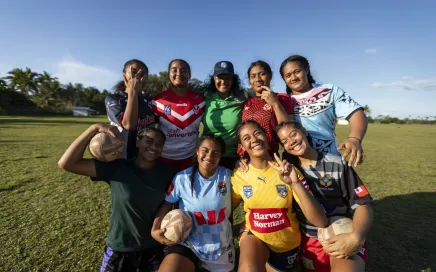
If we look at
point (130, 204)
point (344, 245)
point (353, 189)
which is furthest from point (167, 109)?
point (344, 245)

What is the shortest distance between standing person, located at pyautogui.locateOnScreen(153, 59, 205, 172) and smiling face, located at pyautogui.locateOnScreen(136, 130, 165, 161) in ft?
1.86

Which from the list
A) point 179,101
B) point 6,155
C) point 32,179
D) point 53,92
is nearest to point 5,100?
point 53,92

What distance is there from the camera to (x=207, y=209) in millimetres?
2715

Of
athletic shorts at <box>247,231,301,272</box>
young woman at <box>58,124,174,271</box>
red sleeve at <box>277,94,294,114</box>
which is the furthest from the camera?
red sleeve at <box>277,94,294,114</box>

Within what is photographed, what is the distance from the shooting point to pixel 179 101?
12.0 ft

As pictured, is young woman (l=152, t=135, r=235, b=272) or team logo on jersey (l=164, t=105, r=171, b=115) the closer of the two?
young woman (l=152, t=135, r=235, b=272)

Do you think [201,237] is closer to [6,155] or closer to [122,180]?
[122,180]

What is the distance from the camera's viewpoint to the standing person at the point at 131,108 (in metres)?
3.22

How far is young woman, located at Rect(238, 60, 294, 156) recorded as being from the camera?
10.7 ft

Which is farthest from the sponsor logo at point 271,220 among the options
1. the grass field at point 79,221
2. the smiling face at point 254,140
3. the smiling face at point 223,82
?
the smiling face at point 223,82

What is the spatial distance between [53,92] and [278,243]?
74400 mm

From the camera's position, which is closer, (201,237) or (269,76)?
(201,237)

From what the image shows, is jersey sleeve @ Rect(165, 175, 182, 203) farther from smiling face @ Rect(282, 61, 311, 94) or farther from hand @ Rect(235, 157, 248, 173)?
smiling face @ Rect(282, 61, 311, 94)

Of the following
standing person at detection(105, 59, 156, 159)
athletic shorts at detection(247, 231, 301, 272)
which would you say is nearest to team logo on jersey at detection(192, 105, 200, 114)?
standing person at detection(105, 59, 156, 159)
